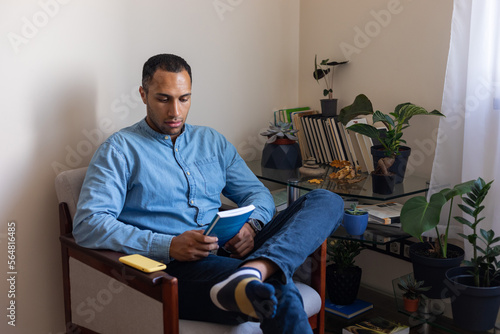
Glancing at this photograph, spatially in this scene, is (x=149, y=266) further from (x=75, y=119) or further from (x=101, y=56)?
(x=101, y=56)

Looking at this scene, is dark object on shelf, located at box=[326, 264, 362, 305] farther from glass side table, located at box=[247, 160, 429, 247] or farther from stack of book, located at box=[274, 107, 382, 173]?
stack of book, located at box=[274, 107, 382, 173]

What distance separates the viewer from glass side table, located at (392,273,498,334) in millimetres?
2045

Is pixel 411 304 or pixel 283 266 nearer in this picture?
pixel 283 266

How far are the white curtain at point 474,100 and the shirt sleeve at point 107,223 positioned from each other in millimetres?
1189

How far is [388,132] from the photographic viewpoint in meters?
2.18

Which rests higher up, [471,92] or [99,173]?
[471,92]

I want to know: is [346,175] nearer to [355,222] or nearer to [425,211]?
[355,222]

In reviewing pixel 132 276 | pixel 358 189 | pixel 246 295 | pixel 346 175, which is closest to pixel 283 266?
pixel 246 295

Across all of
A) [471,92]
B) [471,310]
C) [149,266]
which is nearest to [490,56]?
[471,92]

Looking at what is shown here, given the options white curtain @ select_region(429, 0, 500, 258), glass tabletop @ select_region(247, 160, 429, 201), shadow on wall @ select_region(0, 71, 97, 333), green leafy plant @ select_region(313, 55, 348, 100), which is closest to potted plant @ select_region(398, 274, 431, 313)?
white curtain @ select_region(429, 0, 500, 258)

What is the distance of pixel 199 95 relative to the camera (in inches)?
97.5

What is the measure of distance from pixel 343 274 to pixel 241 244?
70cm

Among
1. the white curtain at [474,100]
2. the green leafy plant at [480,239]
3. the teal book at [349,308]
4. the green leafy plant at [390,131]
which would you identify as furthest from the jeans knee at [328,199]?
the teal book at [349,308]

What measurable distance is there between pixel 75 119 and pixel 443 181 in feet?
4.83
